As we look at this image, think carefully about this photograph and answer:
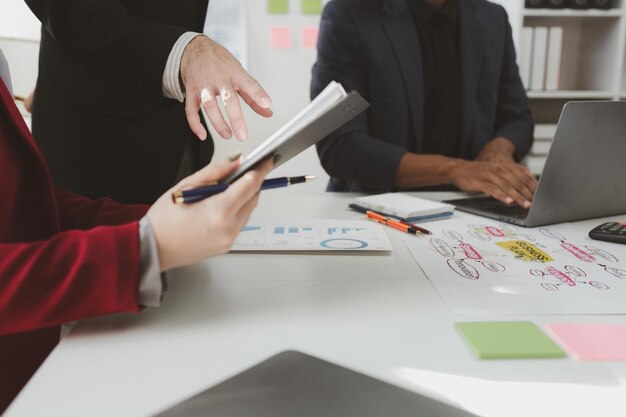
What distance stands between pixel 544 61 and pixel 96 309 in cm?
220

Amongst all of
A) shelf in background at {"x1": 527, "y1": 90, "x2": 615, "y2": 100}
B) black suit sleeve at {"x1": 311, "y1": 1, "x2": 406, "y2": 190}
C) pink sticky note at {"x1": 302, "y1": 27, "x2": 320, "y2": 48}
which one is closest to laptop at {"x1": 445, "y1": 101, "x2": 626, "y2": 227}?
black suit sleeve at {"x1": 311, "y1": 1, "x2": 406, "y2": 190}

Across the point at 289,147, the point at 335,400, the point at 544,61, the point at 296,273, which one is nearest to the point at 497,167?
the point at 296,273

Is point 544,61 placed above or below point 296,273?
above

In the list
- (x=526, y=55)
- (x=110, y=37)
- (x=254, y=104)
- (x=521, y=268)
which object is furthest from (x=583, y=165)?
(x=526, y=55)

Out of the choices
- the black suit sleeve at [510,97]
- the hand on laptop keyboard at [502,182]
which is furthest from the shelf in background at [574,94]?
the hand on laptop keyboard at [502,182]

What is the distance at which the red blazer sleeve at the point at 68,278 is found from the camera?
465 millimetres

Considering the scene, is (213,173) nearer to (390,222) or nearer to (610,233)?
(390,222)

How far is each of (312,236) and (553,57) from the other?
1828 millimetres

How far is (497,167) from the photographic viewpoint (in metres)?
1.15

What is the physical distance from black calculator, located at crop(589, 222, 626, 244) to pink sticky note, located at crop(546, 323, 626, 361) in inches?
13.8

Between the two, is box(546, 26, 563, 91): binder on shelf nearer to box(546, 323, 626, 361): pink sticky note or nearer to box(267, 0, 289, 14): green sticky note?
box(267, 0, 289, 14): green sticky note

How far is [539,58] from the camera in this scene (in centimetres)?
223

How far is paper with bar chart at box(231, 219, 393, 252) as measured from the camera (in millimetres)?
783

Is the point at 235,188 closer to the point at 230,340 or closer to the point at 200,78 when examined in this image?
the point at 230,340
